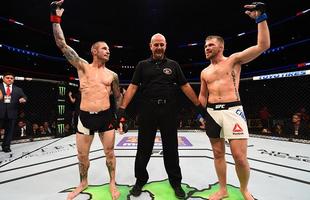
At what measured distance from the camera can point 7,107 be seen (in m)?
3.82

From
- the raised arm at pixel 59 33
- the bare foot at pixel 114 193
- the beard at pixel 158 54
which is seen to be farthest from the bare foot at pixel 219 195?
the raised arm at pixel 59 33

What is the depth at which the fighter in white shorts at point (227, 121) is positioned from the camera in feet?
5.57

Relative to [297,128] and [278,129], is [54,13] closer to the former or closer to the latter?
[297,128]

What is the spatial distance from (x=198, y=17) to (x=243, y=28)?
9.95 feet

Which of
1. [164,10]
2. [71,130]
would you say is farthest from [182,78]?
[164,10]

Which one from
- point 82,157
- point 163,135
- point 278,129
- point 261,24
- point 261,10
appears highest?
point 261,10

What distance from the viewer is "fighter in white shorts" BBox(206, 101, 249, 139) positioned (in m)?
1.70

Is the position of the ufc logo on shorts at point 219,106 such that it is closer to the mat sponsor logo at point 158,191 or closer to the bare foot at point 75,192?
the mat sponsor logo at point 158,191

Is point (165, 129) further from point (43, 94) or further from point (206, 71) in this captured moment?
point (43, 94)

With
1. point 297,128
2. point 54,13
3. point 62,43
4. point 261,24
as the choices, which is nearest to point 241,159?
point 261,24

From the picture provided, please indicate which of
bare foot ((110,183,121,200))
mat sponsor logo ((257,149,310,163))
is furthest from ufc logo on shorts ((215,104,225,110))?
mat sponsor logo ((257,149,310,163))

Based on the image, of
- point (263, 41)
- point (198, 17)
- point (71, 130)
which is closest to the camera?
point (263, 41)

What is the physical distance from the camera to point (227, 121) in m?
1.74

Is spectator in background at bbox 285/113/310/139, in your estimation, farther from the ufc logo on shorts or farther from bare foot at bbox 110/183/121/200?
bare foot at bbox 110/183/121/200
